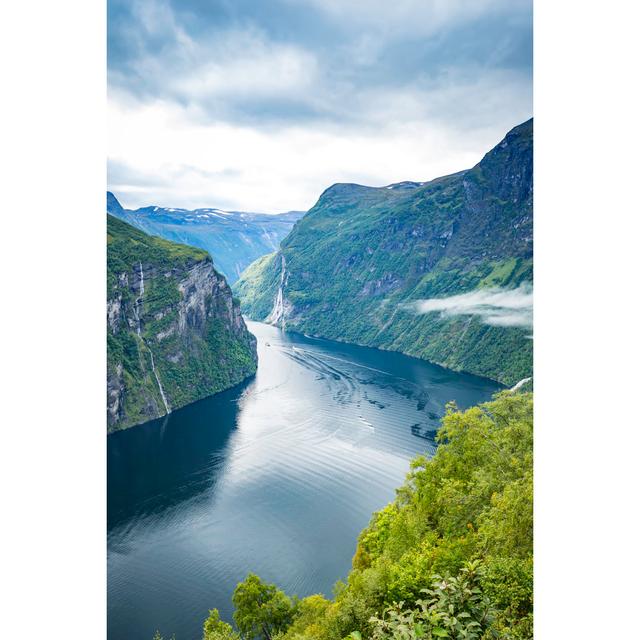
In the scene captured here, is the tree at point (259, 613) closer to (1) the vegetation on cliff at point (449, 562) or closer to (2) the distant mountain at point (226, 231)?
(1) the vegetation on cliff at point (449, 562)

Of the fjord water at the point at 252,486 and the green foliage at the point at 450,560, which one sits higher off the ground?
the green foliage at the point at 450,560

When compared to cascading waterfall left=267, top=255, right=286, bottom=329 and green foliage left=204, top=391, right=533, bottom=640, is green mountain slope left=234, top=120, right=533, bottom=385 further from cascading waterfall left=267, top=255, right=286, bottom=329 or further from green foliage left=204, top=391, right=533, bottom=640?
green foliage left=204, top=391, right=533, bottom=640

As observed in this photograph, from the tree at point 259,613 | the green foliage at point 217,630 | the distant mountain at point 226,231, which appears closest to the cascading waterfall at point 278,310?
the distant mountain at point 226,231

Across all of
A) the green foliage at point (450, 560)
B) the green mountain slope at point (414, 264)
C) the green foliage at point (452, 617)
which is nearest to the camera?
the green foliage at point (452, 617)

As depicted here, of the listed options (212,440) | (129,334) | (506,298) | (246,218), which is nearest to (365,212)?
(506,298)

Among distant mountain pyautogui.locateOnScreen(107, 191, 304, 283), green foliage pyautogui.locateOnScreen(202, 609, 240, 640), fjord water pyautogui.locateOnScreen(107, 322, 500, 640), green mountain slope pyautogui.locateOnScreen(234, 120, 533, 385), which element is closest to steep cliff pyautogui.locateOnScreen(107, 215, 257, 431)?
fjord water pyautogui.locateOnScreen(107, 322, 500, 640)

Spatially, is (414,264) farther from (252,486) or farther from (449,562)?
(449,562)
